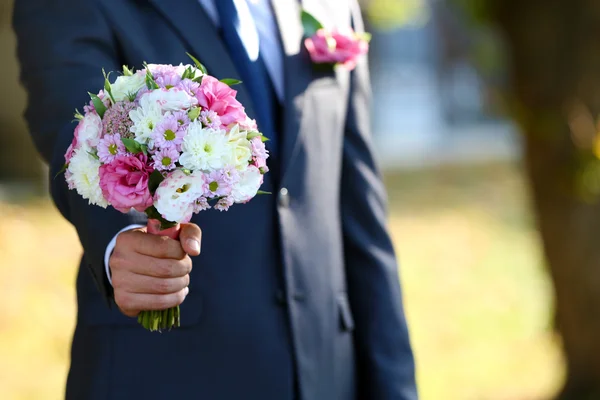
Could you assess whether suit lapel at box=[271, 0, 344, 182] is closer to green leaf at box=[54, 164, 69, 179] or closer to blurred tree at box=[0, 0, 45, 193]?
green leaf at box=[54, 164, 69, 179]

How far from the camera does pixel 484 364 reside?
7289mm

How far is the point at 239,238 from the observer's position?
2.10 meters

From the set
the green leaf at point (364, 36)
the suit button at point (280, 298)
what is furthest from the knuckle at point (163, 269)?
the green leaf at point (364, 36)

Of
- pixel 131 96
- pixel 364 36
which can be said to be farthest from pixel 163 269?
pixel 364 36

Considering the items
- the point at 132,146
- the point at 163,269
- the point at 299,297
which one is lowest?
the point at 299,297

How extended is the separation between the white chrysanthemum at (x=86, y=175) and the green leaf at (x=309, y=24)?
2.98 feet

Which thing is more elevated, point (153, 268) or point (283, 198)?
point (283, 198)

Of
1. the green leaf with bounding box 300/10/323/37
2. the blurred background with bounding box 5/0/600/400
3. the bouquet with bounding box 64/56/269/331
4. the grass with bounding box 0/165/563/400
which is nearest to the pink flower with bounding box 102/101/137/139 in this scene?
the bouquet with bounding box 64/56/269/331

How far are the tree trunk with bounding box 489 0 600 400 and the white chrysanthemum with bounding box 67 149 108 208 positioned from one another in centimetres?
446

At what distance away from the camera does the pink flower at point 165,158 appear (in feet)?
4.98

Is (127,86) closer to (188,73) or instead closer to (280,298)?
(188,73)

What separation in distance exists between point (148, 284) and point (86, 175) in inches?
9.3

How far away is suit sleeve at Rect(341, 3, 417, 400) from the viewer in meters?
2.42

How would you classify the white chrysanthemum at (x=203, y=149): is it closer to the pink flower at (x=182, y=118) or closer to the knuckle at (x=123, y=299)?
the pink flower at (x=182, y=118)
